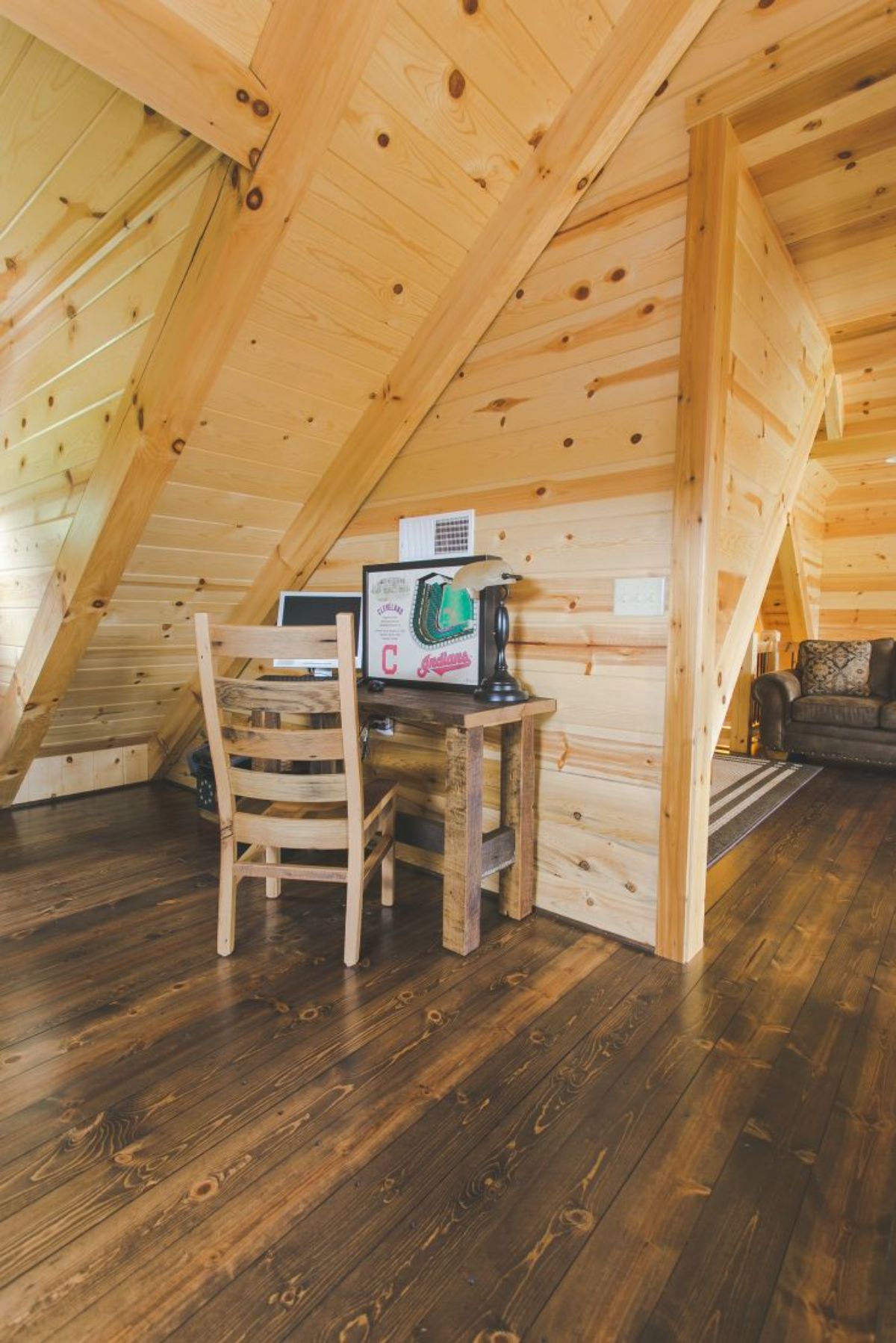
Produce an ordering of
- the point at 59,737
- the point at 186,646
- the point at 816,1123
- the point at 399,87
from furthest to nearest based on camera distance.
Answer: the point at 59,737 < the point at 186,646 < the point at 399,87 < the point at 816,1123

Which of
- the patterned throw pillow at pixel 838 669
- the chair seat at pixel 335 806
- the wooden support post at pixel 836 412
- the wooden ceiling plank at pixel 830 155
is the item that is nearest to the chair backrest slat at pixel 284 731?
the chair seat at pixel 335 806

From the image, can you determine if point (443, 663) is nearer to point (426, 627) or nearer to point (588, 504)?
point (426, 627)

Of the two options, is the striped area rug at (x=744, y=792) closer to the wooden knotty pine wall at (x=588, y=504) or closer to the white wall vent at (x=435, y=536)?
the wooden knotty pine wall at (x=588, y=504)

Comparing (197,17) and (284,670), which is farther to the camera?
(284,670)

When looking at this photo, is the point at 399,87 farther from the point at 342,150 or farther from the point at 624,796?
the point at 624,796

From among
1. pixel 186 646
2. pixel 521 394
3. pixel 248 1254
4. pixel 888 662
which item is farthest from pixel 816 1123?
pixel 888 662

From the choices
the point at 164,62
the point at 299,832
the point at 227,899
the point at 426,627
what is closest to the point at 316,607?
the point at 426,627

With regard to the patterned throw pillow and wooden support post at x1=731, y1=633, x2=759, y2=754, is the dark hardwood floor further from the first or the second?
the patterned throw pillow

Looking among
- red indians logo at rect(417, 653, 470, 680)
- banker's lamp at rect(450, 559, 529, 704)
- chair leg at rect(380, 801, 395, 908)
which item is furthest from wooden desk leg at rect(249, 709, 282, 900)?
banker's lamp at rect(450, 559, 529, 704)

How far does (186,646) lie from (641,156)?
2.73 m

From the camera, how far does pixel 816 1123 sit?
134 centimetres

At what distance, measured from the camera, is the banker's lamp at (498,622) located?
213 centimetres

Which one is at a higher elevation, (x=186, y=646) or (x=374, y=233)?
(x=374, y=233)

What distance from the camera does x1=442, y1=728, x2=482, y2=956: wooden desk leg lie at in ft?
6.47
